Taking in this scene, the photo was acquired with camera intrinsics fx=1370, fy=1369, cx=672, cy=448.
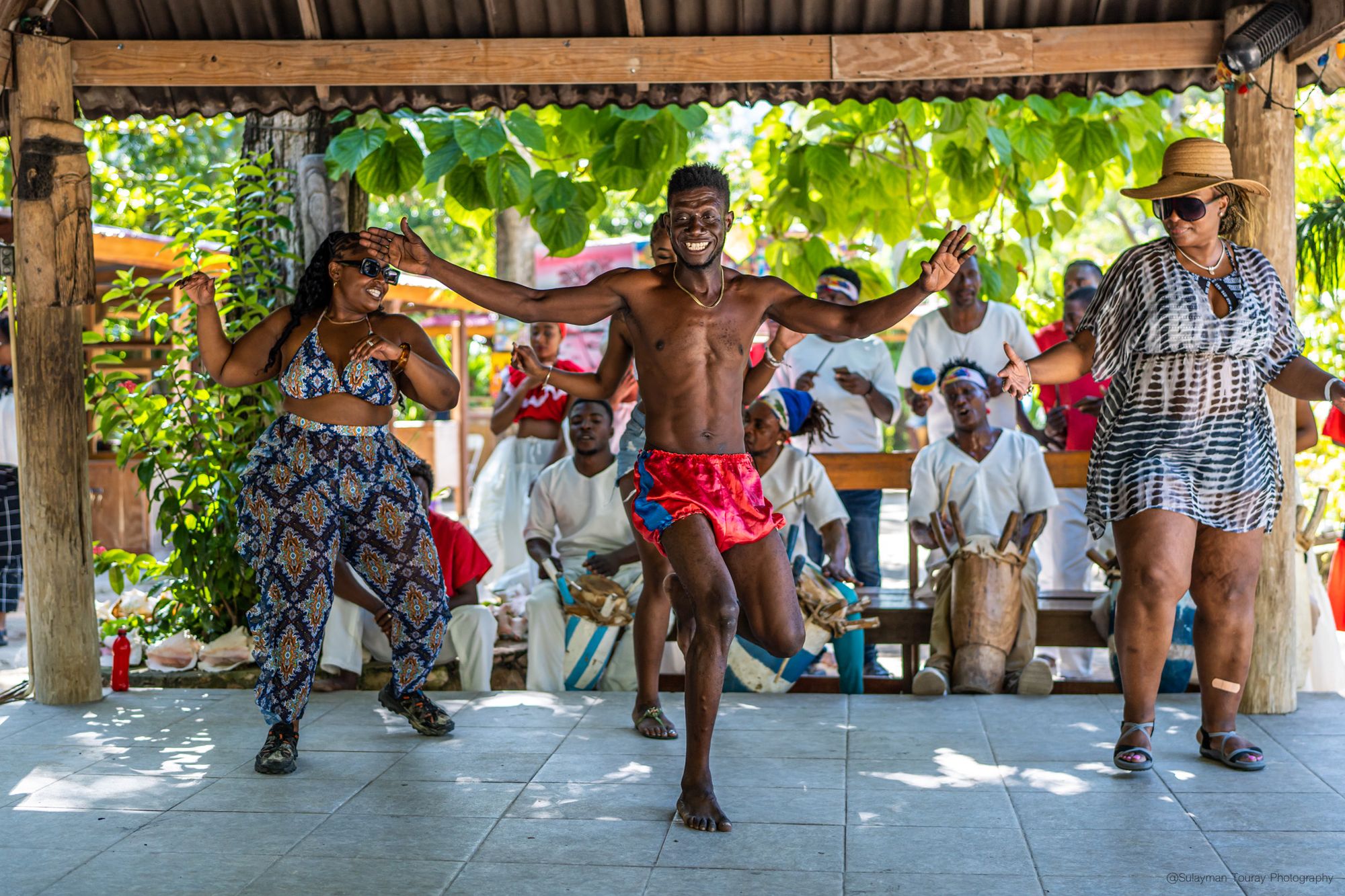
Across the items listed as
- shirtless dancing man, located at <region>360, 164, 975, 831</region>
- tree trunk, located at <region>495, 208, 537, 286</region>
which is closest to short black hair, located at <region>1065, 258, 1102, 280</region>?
shirtless dancing man, located at <region>360, 164, 975, 831</region>

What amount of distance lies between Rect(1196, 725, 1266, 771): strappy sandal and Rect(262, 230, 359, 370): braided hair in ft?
11.5

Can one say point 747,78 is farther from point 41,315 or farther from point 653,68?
point 41,315

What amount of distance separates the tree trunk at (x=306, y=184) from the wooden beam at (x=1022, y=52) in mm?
2864

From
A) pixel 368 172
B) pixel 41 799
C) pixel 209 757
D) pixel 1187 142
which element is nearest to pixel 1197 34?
pixel 1187 142

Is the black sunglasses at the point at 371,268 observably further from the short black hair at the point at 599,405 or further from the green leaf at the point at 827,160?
the green leaf at the point at 827,160

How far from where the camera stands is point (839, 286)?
25.3 ft

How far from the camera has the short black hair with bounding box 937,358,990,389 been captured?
7.16 metres

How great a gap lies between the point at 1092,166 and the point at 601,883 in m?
5.62

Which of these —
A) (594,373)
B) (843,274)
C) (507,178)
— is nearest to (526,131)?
(507,178)

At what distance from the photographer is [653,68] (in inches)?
232

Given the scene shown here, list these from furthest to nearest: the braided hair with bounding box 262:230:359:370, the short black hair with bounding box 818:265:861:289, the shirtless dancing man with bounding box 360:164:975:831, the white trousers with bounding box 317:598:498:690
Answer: the short black hair with bounding box 818:265:861:289 < the white trousers with bounding box 317:598:498:690 < the braided hair with bounding box 262:230:359:370 < the shirtless dancing man with bounding box 360:164:975:831

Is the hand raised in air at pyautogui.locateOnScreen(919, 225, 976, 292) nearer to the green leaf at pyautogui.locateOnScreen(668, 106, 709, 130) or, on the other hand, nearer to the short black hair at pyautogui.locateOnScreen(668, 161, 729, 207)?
the short black hair at pyautogui.locateOnScreen(668, 161, 729, 207)

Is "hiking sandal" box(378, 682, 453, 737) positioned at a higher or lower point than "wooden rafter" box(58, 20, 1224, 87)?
lower

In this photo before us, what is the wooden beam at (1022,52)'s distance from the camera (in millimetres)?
5727
